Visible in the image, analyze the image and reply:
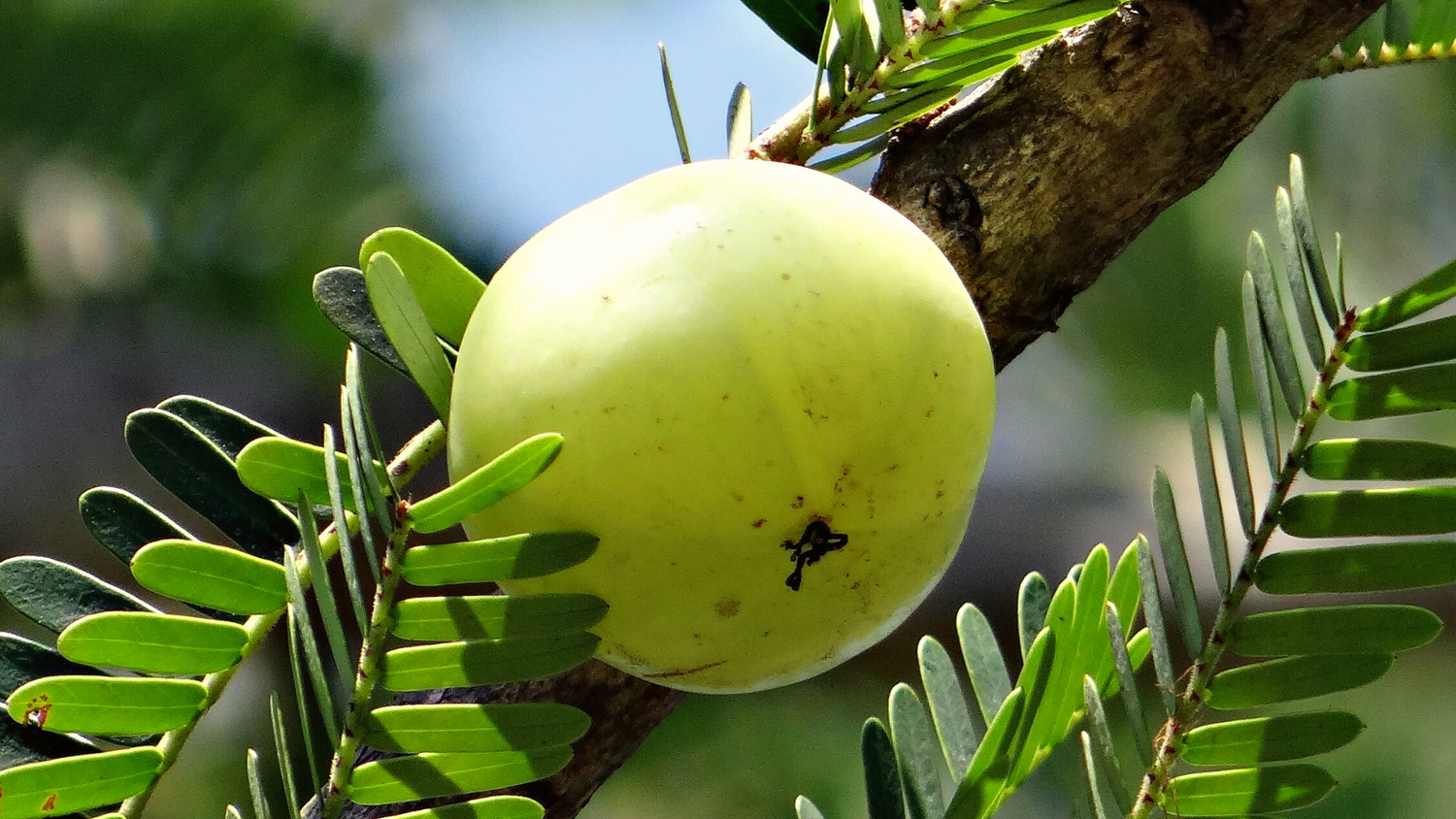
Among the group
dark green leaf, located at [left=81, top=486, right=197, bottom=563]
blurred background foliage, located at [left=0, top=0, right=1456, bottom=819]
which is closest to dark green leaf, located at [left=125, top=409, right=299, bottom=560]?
dark green leaf, located at [left=81, top=486, right=197, bottom=563]

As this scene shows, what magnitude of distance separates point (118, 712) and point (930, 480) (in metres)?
0.29

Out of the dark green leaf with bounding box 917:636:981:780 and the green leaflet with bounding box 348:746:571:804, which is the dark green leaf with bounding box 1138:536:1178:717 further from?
the green leaflet with bounding box 348:746:571:804

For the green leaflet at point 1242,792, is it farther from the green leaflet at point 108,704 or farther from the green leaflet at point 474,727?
the green leaflet at point 108,704

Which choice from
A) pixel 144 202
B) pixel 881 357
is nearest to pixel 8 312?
pixel 144 202

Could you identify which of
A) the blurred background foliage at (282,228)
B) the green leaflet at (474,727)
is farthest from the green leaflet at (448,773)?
the blurred background foliage at (282,228)

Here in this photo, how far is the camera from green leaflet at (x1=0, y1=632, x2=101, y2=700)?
1.44 feet

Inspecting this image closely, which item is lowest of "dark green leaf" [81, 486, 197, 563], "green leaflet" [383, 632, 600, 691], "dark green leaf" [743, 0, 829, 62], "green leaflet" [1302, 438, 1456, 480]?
"green leaflet" [1302, 438, 1456, 480]

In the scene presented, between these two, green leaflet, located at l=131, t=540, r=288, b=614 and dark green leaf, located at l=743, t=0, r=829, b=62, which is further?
dark green leaf, located at l=743, t=0, r=829, b=62

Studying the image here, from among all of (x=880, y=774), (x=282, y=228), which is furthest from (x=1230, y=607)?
(x=282, y=228)

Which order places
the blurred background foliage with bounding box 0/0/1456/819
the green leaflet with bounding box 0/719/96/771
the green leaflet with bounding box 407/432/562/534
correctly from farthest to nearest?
the blurred background foliage with bounding box 0/0/1456/819 < the green leaflet with bounding box 0/719/96/771 < the green leaflet with bounding box 407/432/562/534

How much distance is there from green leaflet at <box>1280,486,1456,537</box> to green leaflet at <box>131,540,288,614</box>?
36 cm

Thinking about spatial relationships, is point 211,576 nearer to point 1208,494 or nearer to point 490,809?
point 490,809

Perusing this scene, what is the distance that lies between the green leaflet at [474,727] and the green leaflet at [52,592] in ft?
0.36

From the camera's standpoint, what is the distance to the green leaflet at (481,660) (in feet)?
1.22
